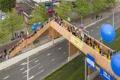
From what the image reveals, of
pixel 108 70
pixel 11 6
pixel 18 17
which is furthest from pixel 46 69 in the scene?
pixel 11 6

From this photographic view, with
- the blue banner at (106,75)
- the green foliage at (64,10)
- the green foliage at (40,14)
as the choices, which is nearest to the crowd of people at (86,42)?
the blue banner at (106,75)

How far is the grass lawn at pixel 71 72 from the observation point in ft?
183

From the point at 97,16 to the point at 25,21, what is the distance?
723 inches

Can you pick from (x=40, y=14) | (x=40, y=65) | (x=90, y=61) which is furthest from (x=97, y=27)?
(x=90, y=61)

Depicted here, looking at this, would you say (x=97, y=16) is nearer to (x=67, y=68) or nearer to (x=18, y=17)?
(x=18, y=17)

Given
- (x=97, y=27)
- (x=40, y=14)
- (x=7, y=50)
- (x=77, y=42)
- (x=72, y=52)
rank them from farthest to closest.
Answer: (x=40, y=14) < (x=97, y=27) < (x=7, y=50) < (x=72, y=52) < (x=77, y=42)

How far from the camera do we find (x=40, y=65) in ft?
201

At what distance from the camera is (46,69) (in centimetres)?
5962

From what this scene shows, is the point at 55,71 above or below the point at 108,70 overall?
below

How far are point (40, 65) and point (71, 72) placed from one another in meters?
6.38

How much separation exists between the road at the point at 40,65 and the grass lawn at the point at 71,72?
1706 millimetres

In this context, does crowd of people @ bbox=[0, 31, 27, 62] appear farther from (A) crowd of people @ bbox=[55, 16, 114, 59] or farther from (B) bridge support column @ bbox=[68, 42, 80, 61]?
(B) bridge support column @ bbox=[68, 42, 80, 61]

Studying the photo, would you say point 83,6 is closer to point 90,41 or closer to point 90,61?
point 90,41

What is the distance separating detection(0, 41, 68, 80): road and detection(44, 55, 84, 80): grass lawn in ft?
5.60
